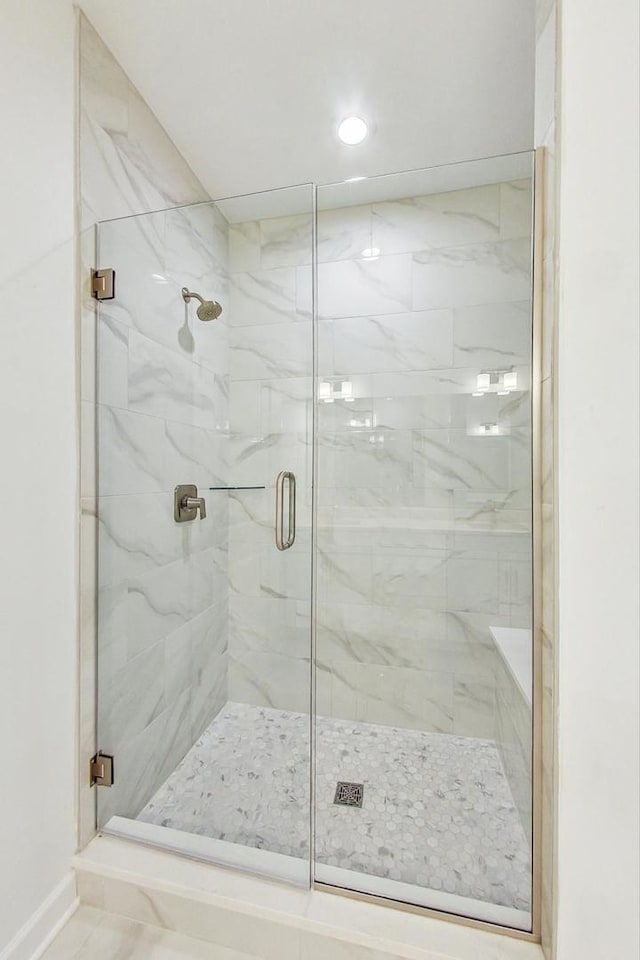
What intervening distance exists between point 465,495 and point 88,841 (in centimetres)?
155

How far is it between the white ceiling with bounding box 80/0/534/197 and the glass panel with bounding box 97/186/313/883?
1.33ft

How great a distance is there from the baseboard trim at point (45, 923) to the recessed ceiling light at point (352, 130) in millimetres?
2392

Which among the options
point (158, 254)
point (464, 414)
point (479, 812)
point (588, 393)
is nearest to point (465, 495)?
point (464, 414)

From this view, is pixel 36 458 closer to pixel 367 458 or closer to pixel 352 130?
pixel 367 458

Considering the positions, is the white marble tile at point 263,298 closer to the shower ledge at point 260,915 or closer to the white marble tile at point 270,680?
the white marble tile at point 270,680

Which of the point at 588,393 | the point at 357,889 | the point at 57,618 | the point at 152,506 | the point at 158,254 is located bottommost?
the point at 357,889

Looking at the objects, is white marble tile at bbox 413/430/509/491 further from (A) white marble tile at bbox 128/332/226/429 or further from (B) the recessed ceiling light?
(B) the recessed ceiling light

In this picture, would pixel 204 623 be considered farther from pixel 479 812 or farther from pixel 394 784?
pixel 479 812

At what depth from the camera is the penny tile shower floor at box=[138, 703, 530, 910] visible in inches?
44.5

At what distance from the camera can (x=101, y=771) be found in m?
1.21

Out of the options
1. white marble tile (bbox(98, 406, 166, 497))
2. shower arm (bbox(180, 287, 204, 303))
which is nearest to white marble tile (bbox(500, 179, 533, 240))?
shower arm (bbox(180, 287, 204, 303))

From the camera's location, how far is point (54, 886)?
105 cm

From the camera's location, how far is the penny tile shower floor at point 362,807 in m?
1.13

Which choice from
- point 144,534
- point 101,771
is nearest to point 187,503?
point 144,534
